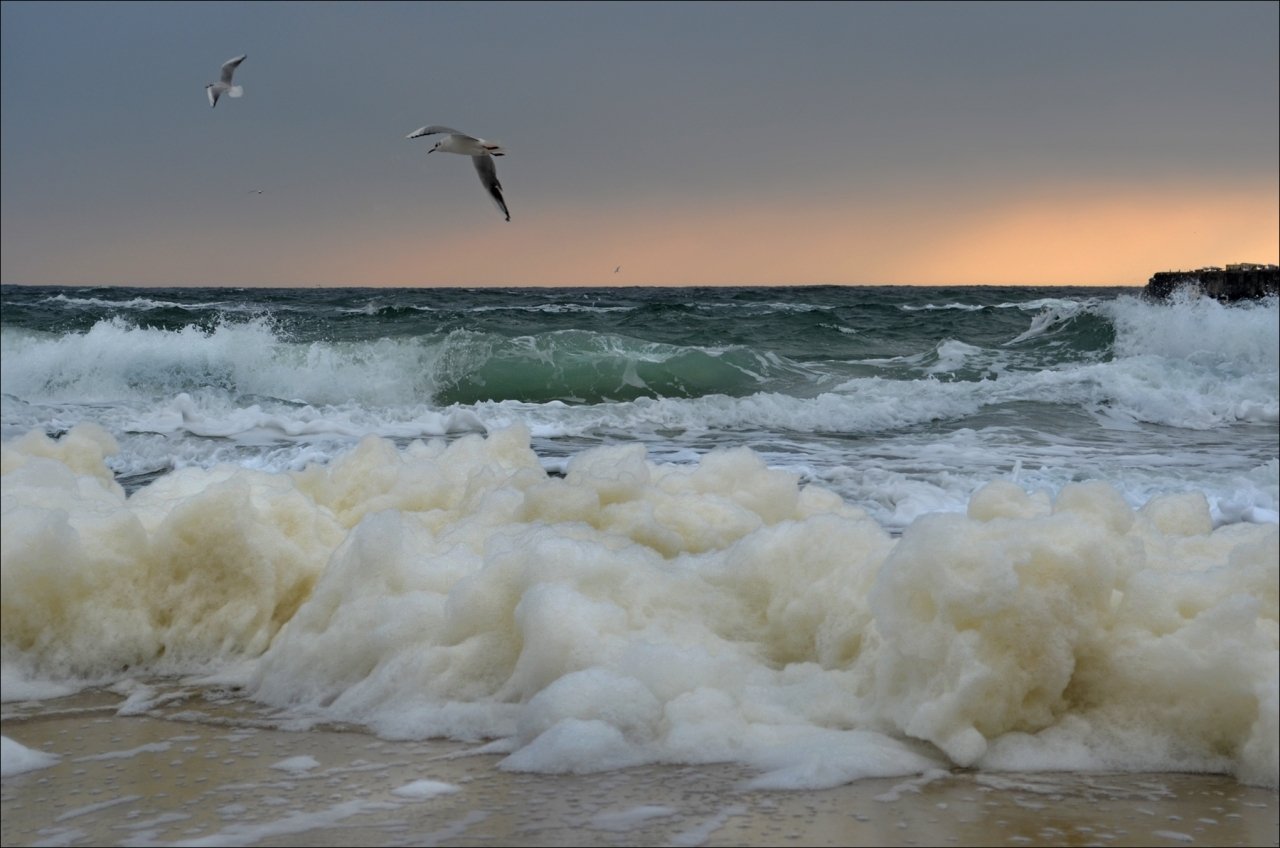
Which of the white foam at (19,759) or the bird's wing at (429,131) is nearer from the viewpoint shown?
the white foam at (19,759)

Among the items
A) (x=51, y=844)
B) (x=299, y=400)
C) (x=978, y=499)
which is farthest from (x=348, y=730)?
(x=299, y=400)

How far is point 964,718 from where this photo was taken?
10.0ft

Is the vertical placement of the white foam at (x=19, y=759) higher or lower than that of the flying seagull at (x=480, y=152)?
lower

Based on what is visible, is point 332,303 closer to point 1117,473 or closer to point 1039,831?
point 1117,473

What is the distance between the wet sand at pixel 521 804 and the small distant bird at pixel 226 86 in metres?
6.50

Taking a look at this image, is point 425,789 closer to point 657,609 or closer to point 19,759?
point 19,759

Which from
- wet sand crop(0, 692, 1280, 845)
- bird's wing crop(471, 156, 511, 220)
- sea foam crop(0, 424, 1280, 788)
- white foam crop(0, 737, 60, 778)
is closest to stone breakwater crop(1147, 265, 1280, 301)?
bird's wing crop(471, 156, 511, 220)

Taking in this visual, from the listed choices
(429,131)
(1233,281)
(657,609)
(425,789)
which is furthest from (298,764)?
(1233,281)

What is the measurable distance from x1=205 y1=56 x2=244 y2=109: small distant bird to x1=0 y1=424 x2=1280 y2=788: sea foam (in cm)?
462

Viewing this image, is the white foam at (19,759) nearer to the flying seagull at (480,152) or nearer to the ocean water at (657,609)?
the ocean water at (657,609)

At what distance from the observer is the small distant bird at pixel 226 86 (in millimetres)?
8797

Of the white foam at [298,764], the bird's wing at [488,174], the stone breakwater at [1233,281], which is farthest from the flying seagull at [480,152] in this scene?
the stone breakwater at [1233,281]

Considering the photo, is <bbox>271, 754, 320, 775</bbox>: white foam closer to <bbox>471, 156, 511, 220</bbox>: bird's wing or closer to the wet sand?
the wet sand

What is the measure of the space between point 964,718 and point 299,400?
1077 cm
